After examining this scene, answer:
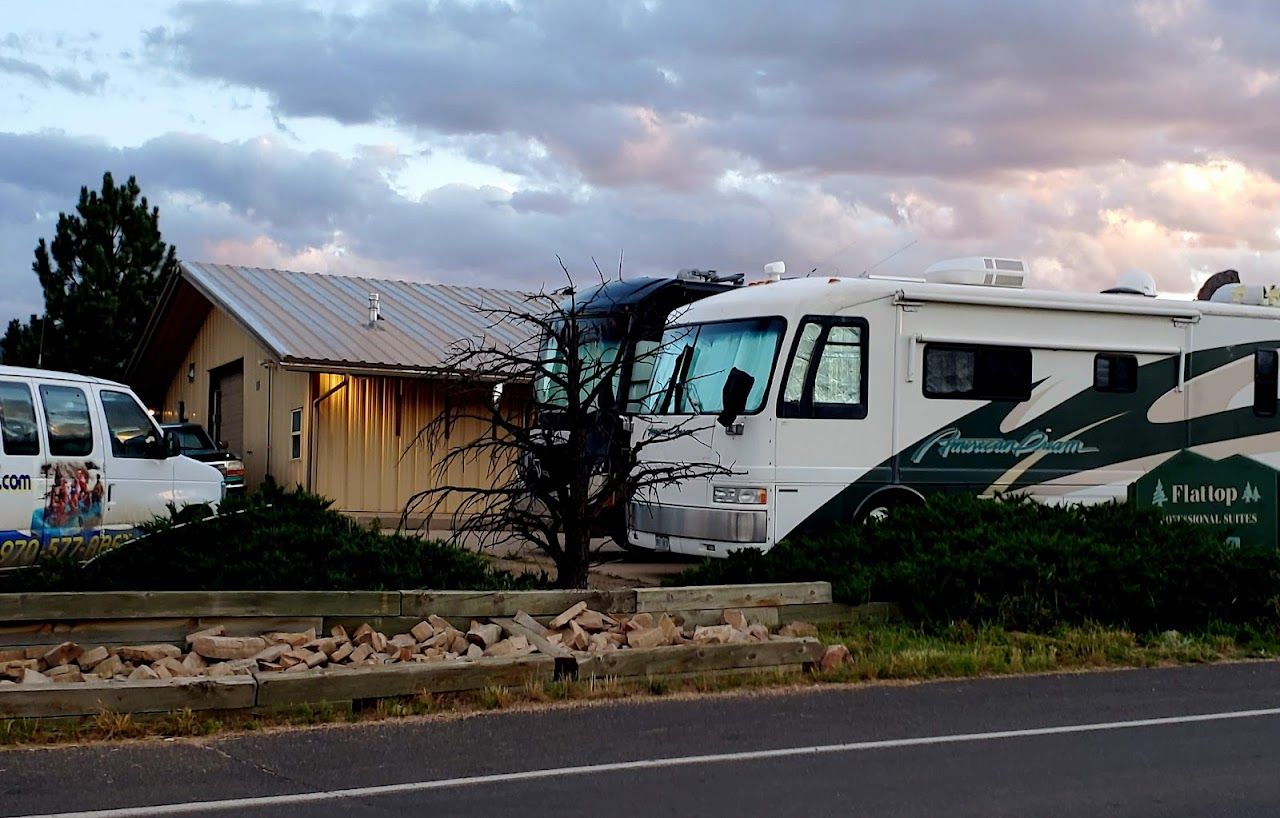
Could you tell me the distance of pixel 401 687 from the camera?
8.64 m

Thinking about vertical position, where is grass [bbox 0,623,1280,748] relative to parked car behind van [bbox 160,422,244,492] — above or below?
below

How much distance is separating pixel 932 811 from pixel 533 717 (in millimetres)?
2887

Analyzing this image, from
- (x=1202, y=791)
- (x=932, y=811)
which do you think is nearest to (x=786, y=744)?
(x=932, y=811)

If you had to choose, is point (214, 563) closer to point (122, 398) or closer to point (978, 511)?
point (122, 398)

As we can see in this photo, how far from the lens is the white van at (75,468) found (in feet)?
37.5

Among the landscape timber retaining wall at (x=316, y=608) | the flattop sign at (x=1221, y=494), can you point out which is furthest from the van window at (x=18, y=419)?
the flattop sign at (x=1221, y=494)

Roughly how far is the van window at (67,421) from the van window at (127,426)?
0.23 meters

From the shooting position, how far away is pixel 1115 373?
15.6 m

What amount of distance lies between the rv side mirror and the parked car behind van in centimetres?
881

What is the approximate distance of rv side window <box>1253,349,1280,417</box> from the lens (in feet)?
54.2

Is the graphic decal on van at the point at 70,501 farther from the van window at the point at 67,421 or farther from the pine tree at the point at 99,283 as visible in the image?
the pine tree at the point at 99,283

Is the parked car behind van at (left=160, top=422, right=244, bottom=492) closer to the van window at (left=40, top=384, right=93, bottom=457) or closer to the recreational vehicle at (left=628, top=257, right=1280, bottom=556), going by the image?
the van window at (left=40, top=384, right=93, bottom=457)

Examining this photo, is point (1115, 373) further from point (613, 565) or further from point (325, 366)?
point (325, 366)

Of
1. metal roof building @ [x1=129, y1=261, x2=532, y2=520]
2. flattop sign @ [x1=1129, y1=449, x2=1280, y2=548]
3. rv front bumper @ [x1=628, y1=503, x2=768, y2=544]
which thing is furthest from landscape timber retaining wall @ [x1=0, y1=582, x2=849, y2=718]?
metal roof building @ [x1=129, y1=261, x2=532, y2=520]
